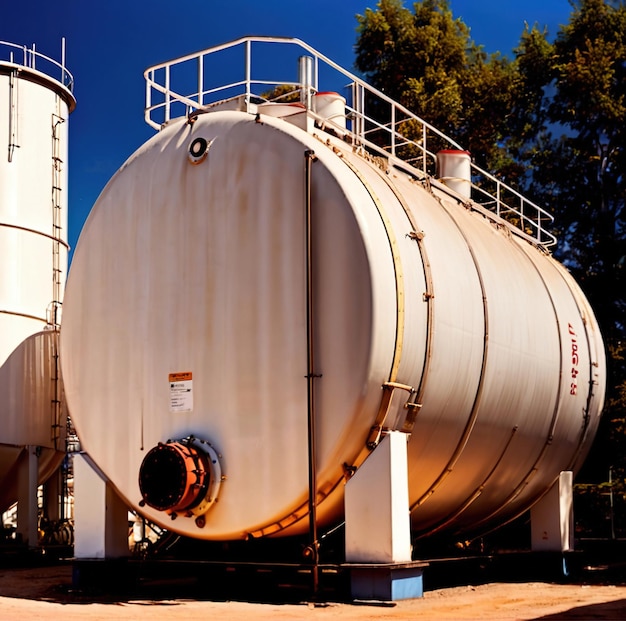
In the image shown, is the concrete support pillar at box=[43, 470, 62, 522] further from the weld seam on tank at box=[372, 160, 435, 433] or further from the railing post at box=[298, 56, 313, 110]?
the weld seam on tank at box=[372, 160, 435, 433]

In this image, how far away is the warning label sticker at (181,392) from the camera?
439 inches

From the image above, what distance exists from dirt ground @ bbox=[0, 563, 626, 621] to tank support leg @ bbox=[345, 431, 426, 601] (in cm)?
21

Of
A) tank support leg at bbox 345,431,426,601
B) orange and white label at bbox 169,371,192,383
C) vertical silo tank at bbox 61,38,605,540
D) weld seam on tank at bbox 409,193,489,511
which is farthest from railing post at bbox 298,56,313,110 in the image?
tank support leg at bbox 345,431,426,601

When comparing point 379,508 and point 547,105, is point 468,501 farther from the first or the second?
point 547,105

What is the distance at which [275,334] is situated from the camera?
10.7 metres

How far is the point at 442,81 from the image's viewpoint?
27250 millimetres

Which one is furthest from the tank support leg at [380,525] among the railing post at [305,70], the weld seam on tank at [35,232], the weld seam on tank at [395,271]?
the weld seam on tank at [35,232]

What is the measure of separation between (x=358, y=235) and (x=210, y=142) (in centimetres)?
228

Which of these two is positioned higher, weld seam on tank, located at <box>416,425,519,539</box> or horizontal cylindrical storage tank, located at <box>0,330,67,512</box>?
horizontal cylindrical storage tank, located at <box>0,330,67,512</box>

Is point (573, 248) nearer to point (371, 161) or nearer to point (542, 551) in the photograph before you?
point (542, 551)

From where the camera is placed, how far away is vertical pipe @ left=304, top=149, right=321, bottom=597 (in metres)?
10.1

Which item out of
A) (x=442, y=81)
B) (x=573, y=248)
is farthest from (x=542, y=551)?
(x=442, y=81)

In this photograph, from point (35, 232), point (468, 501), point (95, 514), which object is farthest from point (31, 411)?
point (468, 501)

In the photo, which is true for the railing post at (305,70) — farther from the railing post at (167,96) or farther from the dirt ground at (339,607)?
the dirt ground at (339,607)
